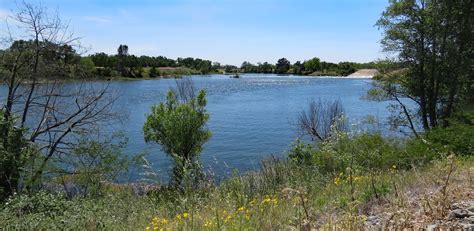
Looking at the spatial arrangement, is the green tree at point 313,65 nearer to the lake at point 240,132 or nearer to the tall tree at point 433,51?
the lake at point 240,132

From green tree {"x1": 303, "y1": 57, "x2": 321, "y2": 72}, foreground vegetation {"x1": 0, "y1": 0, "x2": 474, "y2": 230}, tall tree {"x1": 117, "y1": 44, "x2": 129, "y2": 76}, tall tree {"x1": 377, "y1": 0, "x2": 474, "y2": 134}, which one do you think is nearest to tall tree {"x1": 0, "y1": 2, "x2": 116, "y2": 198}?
foreground vegetation {"x1": 0, "y1": 0, "x2": 474, "y2": 230}

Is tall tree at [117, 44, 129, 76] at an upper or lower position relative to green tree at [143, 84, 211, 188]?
upper

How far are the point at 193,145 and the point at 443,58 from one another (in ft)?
43.0

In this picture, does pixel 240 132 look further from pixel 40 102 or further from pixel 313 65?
pixel 313 65

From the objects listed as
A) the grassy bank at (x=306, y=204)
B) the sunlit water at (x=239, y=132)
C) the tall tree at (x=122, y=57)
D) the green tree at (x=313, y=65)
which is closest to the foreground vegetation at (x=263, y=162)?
the grassy bank at (x=306, y=204)

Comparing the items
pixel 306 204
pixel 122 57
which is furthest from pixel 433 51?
pixel 122 57

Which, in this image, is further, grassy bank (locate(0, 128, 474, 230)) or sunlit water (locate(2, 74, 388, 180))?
sunlit water (locate(2, 74, 388, 180))

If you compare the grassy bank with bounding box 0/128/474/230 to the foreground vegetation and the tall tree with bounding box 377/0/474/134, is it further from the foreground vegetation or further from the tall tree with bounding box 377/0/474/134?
the tall tree with bounding box 377/0/474/134

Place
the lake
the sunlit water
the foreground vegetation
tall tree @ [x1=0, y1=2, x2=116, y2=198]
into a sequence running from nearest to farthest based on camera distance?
the foreground vegetation < tall tree @ [x1=0, y1=2, x2=116, y2=198] < the sunlit water < the lake

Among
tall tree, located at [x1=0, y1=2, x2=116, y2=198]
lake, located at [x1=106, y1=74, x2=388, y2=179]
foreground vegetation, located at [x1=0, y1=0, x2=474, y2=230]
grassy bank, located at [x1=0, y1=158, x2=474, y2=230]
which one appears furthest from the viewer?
lake, located at [x1=106, y1=74, x2=388, y2=179]

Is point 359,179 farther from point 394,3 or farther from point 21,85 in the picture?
point 394,3

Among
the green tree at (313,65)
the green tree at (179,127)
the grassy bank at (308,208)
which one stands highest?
the green tree at (313,65)

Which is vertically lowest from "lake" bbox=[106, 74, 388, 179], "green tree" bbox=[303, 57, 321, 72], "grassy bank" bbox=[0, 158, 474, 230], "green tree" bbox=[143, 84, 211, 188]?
"lake" bbox=[106, 74, 388, 179]

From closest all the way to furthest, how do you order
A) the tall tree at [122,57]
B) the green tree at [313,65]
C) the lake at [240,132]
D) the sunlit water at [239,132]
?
the sunlit water at [239,132]
the lake at [240,132]
the tall tree at [122,57]
the green tree at [313,65]
